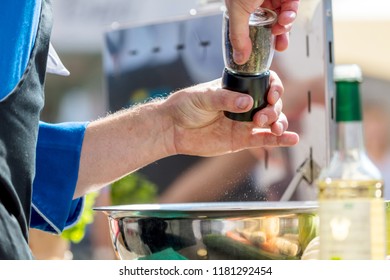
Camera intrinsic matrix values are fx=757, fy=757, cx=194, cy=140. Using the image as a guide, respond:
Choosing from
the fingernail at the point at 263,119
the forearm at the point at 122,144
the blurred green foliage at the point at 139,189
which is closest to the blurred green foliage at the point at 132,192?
the blurred green foliage at the point at 139,189

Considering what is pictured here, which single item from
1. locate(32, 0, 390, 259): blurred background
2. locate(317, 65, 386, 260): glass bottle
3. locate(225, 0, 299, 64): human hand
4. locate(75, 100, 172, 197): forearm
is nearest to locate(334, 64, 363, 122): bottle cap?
locate(317, 65, 386, 260): glass bottle

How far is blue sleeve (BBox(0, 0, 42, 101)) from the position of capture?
879 mm

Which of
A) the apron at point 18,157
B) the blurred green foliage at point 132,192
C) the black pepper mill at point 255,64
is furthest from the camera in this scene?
the blurred green foliage at point 132,192

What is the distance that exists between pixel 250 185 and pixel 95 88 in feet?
7.96

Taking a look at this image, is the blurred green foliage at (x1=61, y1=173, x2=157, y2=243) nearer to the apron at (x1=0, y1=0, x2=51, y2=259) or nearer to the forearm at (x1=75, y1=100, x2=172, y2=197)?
the forearm at (x1=75, y1=100, x2=172, y2=197)

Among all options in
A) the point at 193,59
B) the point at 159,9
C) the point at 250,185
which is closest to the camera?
the point at 250,185

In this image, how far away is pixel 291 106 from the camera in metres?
1.86

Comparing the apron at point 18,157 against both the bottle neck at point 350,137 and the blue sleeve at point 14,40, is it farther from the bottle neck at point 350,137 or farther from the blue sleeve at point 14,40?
the bottle neck at point 350,137

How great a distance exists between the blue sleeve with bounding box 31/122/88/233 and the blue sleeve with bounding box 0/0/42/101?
304 mm

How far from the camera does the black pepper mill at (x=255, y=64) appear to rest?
95cm

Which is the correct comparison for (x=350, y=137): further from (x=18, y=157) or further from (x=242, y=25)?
(x=18, y=157)

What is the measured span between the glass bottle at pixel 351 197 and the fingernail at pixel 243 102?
0.32m
